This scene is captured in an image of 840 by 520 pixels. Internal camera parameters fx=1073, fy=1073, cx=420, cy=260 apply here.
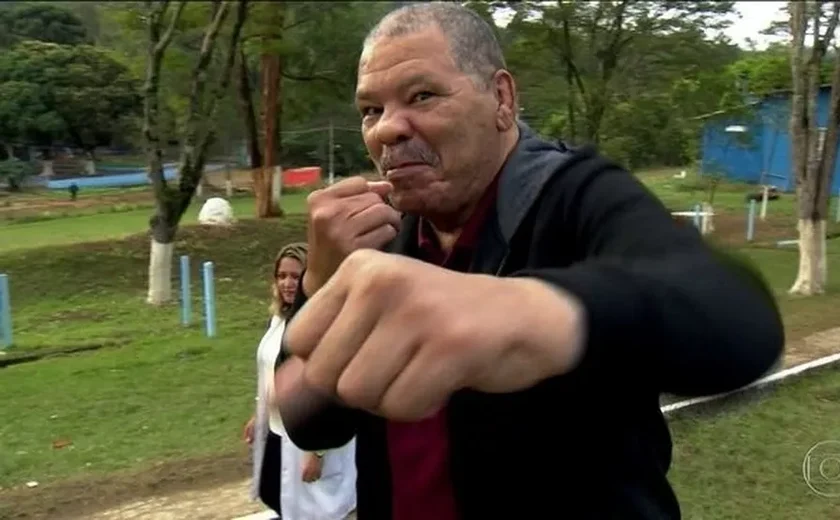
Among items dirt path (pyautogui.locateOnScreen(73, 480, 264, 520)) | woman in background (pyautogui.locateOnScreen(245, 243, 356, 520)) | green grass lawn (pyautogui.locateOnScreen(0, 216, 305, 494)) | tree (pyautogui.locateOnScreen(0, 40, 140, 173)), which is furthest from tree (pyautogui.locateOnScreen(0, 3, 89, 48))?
woman in background (pyautogui.locateOnScreen(245, 243, 356, 520))

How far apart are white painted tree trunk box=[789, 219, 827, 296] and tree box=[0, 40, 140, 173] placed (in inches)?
336

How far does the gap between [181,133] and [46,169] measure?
7.44 metres

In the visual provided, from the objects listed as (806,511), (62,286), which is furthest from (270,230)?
(806,511)

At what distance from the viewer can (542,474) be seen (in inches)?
44.7

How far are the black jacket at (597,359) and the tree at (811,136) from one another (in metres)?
12.1

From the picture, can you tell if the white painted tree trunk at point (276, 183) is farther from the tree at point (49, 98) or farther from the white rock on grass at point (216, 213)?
the tree at point (49, 98)

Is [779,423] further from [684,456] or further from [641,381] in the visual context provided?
[641,381]

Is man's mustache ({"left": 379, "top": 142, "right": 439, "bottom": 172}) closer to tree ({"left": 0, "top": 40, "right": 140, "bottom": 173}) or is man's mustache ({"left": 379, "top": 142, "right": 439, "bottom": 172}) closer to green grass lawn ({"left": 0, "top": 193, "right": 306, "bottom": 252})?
green grass lawn ({"left": 0, "top": 193, "right": 306, "bottom": 252})

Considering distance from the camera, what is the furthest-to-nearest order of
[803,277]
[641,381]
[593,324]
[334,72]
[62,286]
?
[334,72]
[803,277]
[62,286]
[641,381]
[593,324]

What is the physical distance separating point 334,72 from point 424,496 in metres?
17.7

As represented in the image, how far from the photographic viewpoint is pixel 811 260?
12695 millimetres

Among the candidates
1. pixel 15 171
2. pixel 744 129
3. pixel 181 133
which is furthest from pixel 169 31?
pixel 744 129

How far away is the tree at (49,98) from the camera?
6207 mm

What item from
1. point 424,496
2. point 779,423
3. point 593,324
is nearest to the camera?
point 593,324
